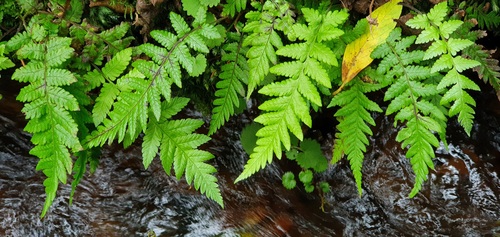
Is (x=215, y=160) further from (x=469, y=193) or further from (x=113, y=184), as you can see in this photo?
(x=469, y=193)

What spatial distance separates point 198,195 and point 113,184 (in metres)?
0.56

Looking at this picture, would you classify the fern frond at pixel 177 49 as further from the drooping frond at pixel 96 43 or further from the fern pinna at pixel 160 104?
the drooping frond at pixel 96 43

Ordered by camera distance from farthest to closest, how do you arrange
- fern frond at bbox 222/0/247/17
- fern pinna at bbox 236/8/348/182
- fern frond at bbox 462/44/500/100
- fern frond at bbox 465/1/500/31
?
fern frond at bbox 465/1/500/31
fern frond at bbox 222/0/247/17
fern frond at bbox 462/44/500/100
fern pinna at bbox 236/8/348/182

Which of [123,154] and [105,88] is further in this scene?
[123,154]

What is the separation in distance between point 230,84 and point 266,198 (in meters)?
0.96

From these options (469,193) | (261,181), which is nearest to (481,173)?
(469,193)

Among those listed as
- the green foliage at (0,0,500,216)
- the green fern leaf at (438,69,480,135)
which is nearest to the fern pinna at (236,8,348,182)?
the green foliage at (0,0,500,216)

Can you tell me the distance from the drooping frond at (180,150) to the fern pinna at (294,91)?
25cm

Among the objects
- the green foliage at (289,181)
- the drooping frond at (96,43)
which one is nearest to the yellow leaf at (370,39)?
the green foliage at (289,181)

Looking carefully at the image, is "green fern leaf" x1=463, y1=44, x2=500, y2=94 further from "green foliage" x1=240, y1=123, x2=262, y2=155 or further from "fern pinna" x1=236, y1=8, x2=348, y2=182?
"green foliage" x1=240, y1=123, x2=262, y2=155

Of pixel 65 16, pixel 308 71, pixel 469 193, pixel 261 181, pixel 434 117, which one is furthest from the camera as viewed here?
pixel 261 181

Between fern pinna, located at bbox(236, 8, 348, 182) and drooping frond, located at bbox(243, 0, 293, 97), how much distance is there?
9cm

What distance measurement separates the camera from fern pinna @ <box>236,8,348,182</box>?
2.01 meters

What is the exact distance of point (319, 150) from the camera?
2.89 metres
